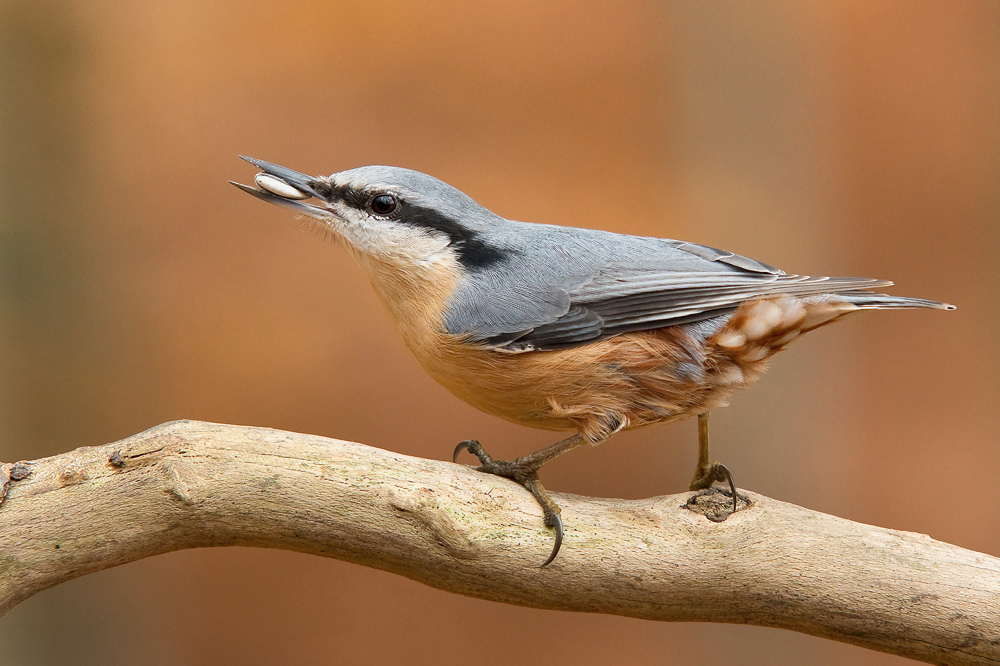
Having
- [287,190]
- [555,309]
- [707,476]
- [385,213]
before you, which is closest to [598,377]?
[555,309]

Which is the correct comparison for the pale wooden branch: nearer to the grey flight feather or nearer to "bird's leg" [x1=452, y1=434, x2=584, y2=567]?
"bird's leg" [x1=452, y1=434, x2=584, y2=567]

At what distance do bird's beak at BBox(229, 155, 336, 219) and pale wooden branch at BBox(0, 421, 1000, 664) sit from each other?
0.53 metres

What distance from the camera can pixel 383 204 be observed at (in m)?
1.75

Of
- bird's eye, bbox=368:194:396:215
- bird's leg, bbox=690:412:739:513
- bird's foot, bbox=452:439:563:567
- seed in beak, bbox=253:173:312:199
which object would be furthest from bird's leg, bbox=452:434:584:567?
seed in beak, bbox=253:173:312:199

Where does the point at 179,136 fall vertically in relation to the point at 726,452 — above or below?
above

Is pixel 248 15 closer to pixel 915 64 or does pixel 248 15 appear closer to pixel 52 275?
pixel 52 275

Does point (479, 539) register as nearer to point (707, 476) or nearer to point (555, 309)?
point (555, 309)

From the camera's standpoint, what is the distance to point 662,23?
120 inches

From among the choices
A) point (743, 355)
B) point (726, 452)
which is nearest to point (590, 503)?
point (743, 355)

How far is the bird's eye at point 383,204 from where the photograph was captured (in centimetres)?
175

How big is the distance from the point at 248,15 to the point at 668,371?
2316 millimetres

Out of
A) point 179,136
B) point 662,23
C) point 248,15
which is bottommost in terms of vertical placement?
point 179,136

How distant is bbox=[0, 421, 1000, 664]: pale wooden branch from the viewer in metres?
1.42

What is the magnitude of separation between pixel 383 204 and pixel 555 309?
469 millimetres
